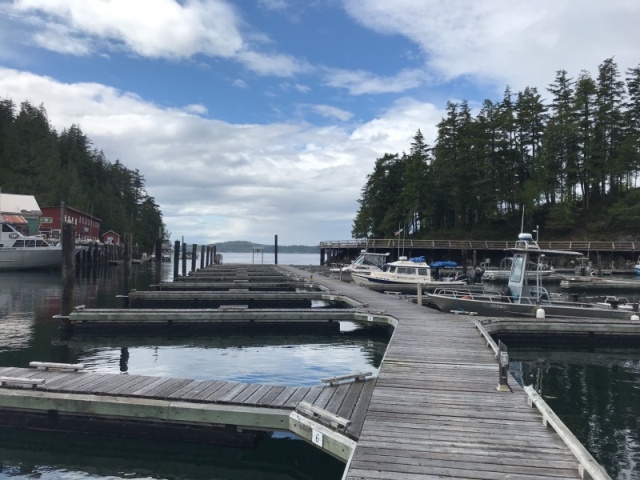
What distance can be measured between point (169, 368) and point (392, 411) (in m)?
9.59

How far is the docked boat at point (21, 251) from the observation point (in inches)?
2211

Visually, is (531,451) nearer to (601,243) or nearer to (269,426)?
(269,426)

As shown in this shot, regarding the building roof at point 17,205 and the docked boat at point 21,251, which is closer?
the docked boat at point 21,251

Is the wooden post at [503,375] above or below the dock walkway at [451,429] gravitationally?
above

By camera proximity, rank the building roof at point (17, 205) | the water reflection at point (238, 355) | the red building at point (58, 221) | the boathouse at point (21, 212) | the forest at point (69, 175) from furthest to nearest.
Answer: the forest at point (69, 175) < the red building at point (58, 221) < the building roof at point (17, 205) < the boathouse at point (21, 212) < the water reflection at point (238, 355)

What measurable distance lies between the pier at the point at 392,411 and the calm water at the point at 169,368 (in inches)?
22.7

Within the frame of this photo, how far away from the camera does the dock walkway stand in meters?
5.51

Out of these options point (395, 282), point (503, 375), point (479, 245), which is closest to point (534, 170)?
point (479, 245)

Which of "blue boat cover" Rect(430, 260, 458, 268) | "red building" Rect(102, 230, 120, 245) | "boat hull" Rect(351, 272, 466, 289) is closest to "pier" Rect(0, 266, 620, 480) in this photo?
"boat hull" Rect(351, 272, 466, 289)

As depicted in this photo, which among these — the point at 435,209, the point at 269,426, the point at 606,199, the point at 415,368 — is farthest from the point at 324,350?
the point at 606,199

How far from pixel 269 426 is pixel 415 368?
3492 millimetres

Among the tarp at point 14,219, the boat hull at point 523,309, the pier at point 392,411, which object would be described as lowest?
the pier at point 392,411

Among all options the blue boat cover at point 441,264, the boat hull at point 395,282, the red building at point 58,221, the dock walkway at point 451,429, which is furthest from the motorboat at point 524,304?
the red building at point 58,221

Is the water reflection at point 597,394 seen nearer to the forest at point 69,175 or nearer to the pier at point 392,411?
the pier at point 392,411
